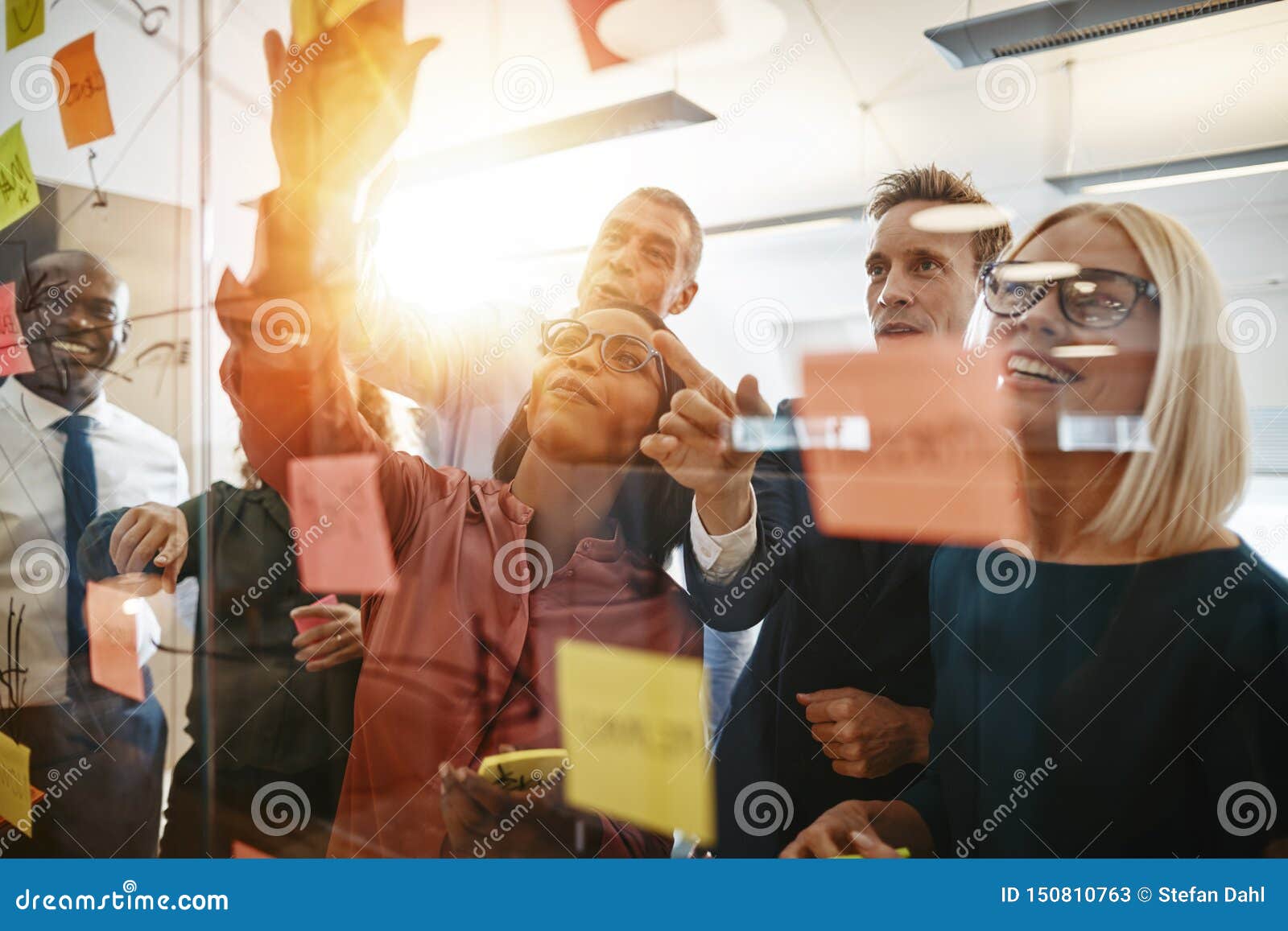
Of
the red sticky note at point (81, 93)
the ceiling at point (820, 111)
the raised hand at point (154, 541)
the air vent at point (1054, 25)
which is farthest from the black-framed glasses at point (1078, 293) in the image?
the red sticky note at point (81, 93)

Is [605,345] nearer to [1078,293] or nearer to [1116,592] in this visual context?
[1078,293]

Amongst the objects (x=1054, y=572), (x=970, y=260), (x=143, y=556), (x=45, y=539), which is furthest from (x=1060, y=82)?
(x=45, y=539)

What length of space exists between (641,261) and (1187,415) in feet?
3.09

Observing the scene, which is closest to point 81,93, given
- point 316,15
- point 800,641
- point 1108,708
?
point 316,15

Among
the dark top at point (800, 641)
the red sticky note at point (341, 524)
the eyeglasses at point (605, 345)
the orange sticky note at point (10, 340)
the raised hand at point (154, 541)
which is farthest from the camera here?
the orange sticky note at point (10, 340)

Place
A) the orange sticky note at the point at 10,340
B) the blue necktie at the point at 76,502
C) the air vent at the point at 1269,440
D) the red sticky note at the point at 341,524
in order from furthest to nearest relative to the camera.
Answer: the orange sticky note at the point at 10,340 → the blue necktie at the point at 76,502 → the red sticky note at the point at 341,524 → the air vent at the point at 1269,440

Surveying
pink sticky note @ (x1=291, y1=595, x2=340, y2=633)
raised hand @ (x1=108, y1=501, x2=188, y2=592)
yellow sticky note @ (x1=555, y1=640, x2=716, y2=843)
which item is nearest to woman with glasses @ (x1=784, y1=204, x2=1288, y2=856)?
yellow sticky note @ (x1=555, y1=640, x2=716, y2=843)

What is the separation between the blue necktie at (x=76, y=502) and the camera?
6.43 ft

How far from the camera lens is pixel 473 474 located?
1.63 metres

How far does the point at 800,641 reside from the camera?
1471 mm

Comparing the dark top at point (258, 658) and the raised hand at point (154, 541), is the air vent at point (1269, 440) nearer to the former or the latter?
the dark top at point (258, 658)

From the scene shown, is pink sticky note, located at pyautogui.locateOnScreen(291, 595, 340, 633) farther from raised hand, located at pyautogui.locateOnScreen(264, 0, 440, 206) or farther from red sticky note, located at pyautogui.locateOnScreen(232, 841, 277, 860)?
raised hand, located at pyautogui.locateOnScreen(264, 0, 440, 206)

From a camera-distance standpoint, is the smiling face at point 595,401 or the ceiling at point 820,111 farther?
the smiling face at point 595,401

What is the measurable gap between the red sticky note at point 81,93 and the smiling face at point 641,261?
1268mm
